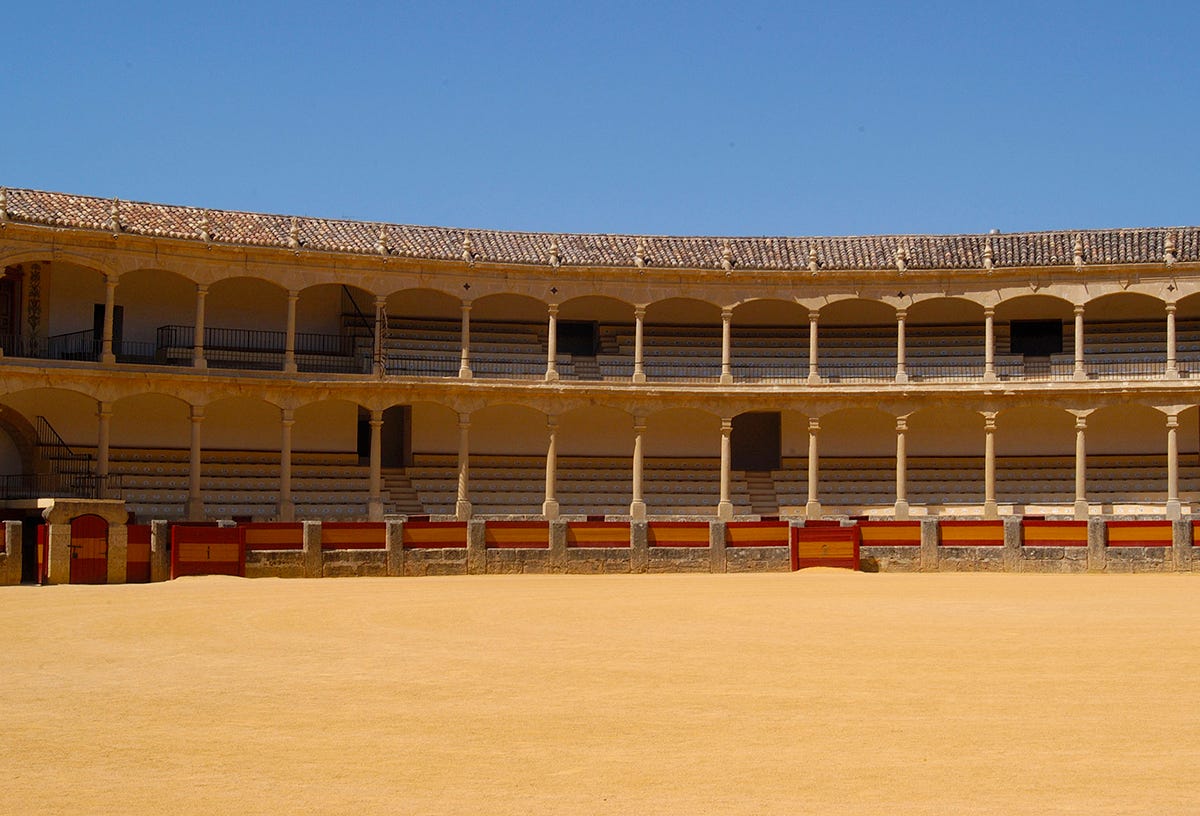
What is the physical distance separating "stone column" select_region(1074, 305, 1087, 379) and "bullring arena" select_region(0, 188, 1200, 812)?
7 cm

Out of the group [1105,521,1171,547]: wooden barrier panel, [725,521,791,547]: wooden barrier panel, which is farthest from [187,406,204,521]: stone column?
[1105,521,1171,547]: wooden barrier panel

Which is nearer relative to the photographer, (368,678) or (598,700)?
(598,700)

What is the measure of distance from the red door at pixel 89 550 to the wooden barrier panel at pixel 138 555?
14.6 inches

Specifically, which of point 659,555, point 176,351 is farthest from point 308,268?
point 659,555

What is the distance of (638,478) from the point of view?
33719 mm

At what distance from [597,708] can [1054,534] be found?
17.9 meters

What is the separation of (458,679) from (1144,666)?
6423 millimetres

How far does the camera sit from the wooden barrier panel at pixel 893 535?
27.2 meters

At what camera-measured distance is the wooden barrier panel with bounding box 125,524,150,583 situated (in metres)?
23.6

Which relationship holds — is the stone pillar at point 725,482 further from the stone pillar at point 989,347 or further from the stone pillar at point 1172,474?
the stone pillar at point 1172,474

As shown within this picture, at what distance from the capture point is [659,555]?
2648 centimetres

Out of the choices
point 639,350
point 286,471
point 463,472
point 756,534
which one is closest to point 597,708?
point 756,534

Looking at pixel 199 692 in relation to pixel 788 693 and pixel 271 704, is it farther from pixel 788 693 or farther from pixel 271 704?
pixel 788 693

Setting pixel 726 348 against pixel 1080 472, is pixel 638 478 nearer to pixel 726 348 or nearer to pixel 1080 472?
pixel 726 348
